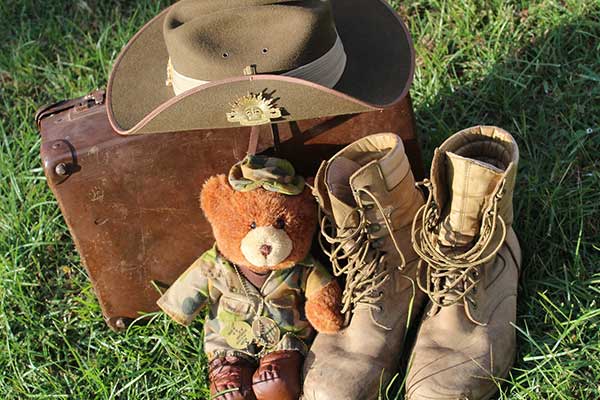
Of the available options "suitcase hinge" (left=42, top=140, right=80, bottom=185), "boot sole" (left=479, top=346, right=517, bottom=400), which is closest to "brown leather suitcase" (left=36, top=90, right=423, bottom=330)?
"suitcase hinge" (left=42, top=140, right=80, bottom=185)

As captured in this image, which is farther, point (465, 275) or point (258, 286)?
point (258, 286)

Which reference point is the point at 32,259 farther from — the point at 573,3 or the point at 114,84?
the point at 573,3

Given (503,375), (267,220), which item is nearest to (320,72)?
(267,220)

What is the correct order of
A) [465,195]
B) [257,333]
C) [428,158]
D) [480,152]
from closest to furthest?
[465,195], [480,152], [257,333], [428,158]

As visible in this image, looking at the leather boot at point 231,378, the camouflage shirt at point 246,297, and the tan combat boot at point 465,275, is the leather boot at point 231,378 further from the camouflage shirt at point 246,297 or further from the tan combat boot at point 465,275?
the tan combat boot at point 465,275

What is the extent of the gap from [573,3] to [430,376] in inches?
61.2

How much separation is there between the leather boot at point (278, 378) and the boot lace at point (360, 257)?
21 cm

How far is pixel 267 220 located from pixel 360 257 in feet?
0.90

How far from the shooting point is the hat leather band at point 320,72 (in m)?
2.08

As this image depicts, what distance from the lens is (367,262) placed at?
2188mm

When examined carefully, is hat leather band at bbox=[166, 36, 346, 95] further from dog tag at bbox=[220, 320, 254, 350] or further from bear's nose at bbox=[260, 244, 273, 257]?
dog tag at bbox=[220, 320, 254, 350]

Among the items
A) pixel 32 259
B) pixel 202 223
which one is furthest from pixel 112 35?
pixel 202 223

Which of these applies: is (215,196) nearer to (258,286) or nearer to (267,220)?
(267,220)

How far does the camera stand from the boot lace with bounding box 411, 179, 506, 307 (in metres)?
2.06
